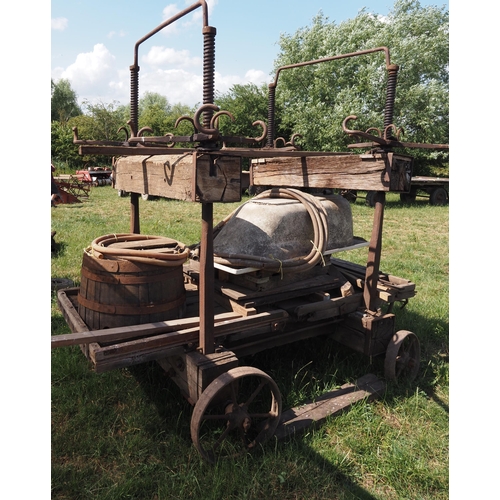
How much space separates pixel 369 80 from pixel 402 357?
58.4 ft

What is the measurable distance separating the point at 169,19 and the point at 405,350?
3.34m

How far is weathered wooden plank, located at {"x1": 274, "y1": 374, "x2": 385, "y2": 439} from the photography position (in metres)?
3.04

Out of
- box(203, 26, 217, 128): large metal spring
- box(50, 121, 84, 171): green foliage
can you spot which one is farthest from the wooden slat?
box(50, 121, 84, 171): green foliage

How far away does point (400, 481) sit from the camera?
106 inches

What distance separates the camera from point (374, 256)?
11.9 ft

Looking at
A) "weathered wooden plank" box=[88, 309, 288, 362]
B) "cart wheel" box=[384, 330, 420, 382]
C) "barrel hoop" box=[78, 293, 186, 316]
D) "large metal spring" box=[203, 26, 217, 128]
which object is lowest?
"cart wheel" box=[384, 330, 420, 382]

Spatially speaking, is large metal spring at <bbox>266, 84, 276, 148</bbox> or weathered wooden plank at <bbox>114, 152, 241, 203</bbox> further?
large metal spring at <bbox>266, 84, 276, 148</bbox>

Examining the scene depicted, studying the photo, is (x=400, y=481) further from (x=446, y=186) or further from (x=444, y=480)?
(x=446, y=186)

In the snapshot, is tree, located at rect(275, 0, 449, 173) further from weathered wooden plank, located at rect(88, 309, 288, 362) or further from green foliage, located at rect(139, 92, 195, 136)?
weathered wooden plank, located at rect(88, 309, 288, 362)

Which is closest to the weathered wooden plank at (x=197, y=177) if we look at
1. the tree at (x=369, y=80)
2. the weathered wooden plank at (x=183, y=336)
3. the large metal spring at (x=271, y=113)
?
the weathered wooden plank at (x=183, y=336)

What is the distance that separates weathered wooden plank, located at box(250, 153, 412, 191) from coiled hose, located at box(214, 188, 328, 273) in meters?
0.28

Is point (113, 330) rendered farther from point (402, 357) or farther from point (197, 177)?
point (402, 357)

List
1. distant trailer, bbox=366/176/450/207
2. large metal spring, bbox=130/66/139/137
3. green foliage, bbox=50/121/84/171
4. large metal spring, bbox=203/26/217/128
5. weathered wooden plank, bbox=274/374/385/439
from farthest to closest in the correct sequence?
green foliage, bbox=50/121/84/171 → distant trailer, bbox=366/176/450/207 → large metal spring, bbox=130/66/139/137 → weathered wooden plank, bbox=274/374/385/439 → large metal spring, bbox=203/26/217/128

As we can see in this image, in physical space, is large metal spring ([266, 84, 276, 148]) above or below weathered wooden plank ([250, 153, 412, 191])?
above
